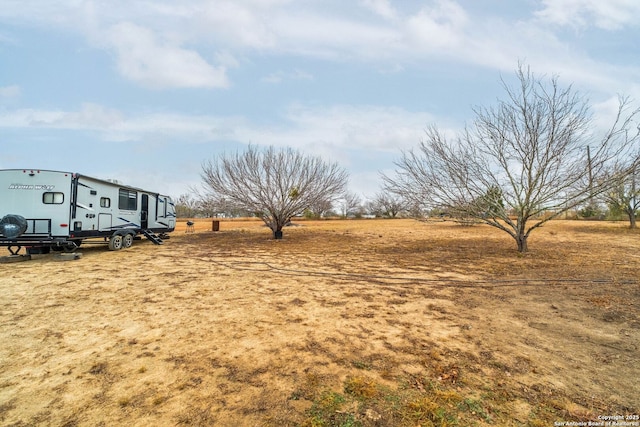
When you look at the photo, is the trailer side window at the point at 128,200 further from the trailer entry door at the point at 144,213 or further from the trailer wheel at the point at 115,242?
the trailer wheel at the point at 115,242

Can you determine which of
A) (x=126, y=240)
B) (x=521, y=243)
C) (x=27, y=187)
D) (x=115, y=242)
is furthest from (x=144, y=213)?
(x=521, y=243)

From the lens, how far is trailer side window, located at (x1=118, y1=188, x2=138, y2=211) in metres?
11.5

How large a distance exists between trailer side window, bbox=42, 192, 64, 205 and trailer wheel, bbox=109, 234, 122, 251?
2.49 metres

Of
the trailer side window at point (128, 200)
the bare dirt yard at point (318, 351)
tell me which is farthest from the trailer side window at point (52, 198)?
the bare dirt yard at point (318, 351)

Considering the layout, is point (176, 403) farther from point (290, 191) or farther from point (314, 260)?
point (290, 191)

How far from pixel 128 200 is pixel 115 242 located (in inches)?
69.3

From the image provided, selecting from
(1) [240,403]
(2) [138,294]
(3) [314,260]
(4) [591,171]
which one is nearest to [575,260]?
(4) [591,171]

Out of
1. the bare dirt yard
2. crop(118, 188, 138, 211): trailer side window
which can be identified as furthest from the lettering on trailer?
the bare dirt yard

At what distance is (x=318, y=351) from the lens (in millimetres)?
3234

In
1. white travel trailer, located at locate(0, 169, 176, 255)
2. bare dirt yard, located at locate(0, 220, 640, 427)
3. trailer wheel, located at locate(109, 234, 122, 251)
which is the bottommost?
bare dirt yard, located at locate(0, 220, 640, 427)

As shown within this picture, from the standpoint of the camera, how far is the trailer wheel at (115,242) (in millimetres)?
11078

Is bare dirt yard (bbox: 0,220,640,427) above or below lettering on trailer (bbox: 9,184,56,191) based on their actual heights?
below

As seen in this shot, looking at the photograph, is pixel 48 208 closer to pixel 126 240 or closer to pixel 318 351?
pixel 126 240

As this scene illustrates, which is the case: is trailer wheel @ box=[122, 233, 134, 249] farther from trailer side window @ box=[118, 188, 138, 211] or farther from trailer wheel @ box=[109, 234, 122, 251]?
trailer side window @ box=[118, 188, 138, 211]
